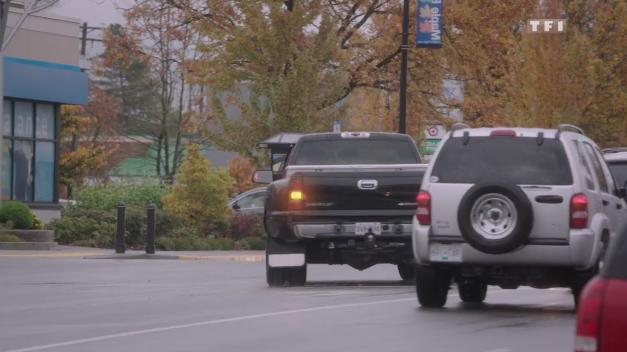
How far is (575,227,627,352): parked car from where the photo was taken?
6.61 m

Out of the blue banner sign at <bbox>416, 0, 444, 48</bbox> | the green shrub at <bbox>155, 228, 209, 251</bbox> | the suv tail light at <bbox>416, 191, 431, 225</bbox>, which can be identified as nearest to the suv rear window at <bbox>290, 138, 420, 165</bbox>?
the suv tail light at <bbox>416, 191, 431, 225</bbox>

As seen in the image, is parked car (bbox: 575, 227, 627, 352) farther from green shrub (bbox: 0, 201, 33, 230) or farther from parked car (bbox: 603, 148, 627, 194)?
green shrub (bbox: 0, 201, 33, 230)

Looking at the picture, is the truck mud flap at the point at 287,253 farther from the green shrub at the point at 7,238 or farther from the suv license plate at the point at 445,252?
the green shrub at the point at 7,238

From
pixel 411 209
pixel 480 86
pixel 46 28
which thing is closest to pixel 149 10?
pixel 46 28

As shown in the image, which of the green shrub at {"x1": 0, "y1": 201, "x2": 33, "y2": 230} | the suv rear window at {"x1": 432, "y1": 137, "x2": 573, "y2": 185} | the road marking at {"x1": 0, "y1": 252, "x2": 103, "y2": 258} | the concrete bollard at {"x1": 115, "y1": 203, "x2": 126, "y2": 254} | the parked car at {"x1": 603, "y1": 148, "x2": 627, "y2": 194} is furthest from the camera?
the green shrub at {"x1": 0, "y1": 201, "x2": 33, "y2": 230}

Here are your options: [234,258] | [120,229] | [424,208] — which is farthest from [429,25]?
[424,208]

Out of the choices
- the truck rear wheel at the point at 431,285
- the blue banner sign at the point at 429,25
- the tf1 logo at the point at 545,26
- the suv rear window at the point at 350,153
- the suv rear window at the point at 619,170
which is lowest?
the truck rear wheel at the point at 431,285

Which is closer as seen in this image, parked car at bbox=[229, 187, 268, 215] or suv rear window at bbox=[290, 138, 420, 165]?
suv rear window at bbox=[290, 138, 420, 165]

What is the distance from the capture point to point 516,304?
53.9 ft

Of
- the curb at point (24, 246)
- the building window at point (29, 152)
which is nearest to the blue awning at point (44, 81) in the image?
the building window at point (29, 152)

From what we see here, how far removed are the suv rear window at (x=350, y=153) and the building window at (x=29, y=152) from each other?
19.6 meters

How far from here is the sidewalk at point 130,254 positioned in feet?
95.2

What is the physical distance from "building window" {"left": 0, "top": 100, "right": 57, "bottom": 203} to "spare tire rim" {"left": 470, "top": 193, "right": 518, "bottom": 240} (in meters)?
25.7

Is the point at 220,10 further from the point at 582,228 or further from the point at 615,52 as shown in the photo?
the point at 582,228
